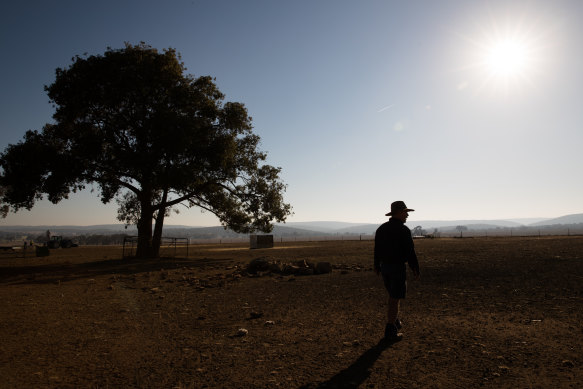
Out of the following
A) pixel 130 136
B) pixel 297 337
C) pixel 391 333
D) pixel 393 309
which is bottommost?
pixel 297 337

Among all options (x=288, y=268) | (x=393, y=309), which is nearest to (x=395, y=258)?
(x=393, y=309)

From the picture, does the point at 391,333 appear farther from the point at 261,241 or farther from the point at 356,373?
the point at 261,241

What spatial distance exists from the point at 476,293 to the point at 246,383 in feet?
25.6

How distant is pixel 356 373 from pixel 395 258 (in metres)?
2.13

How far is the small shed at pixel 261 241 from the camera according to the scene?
4647 cm

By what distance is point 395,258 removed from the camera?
573 centimetres

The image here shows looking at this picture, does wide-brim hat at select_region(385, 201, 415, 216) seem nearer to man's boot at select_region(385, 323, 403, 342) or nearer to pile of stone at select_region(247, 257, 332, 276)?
man's boot at select_region(385, 323, 403, 342)

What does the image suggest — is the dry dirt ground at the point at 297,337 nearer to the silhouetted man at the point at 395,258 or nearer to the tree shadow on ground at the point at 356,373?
the tree shadow on ground at the point at 356,373

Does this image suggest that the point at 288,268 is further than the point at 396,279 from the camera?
Yes

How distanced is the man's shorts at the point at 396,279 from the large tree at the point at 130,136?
716 inches

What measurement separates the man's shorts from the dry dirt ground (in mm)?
797

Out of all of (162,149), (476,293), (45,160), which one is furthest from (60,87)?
(476,293)

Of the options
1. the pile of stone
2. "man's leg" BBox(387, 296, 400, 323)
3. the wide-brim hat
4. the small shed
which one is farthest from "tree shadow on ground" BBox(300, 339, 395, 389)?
the small shed

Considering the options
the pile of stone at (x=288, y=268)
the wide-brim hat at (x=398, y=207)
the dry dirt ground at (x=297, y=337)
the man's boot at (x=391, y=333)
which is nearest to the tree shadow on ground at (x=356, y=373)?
the dry dirt ground at (x=297, y=337)
